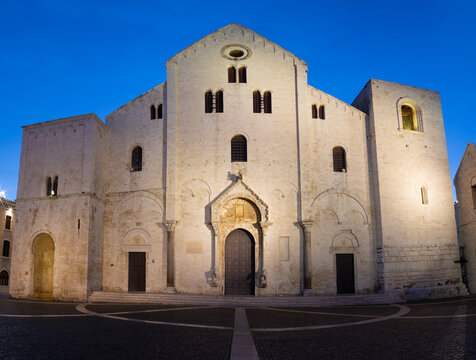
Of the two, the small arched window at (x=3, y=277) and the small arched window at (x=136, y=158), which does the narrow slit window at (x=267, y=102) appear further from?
the small arched window at (x=3, y=277)

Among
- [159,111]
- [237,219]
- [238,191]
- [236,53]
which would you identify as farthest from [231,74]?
[237,219]

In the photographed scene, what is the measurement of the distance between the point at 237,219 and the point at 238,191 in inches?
58.0

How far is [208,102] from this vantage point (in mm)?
21766

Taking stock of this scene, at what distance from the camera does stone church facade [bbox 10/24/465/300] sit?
19828mm

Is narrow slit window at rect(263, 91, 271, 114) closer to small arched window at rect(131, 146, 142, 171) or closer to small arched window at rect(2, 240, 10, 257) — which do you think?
small arched window at rect(131, 146, 142, 171)

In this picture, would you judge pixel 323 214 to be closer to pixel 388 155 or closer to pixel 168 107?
pixel 388 155

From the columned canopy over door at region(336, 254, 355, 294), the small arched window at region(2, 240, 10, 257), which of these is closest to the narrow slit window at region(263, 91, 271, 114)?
the columned canopy over door at region(336, 254, 355, 294)

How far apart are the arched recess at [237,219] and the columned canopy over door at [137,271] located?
152 inches

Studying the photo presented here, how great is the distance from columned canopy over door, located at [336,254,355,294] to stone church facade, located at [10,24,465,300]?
0.20ft

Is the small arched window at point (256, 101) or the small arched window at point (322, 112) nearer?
the small arched window at point (256, 101)

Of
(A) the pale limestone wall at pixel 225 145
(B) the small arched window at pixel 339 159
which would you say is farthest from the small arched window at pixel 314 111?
(B) the small arched window at pixel 339 159

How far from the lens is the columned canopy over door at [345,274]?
66.6 ft

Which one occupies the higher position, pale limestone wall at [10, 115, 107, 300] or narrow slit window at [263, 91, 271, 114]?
narrow slit window at [263, 91, 271, 114]

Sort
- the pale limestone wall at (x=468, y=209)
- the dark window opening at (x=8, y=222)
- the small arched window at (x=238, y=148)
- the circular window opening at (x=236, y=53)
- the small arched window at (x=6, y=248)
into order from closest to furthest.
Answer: the small arched window at (x=238, y=148)
the circular window opening at (x=236, y=53)
the pale limestone wall at (x=468, y=209)
the small arched window at (x=6, y=248)
the dark window opening at (x=8, y=222)
